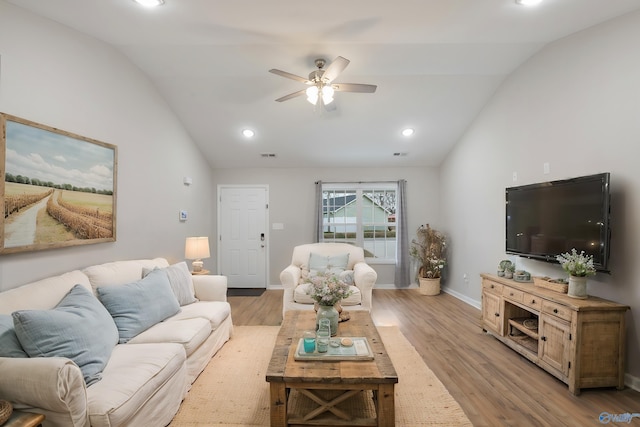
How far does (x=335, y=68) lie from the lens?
258 cm

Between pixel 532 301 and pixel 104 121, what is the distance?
4.29 meters

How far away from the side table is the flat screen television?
3591mm

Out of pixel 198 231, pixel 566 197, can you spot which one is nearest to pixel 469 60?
pixel 566 197

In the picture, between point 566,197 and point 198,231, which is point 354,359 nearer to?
point 566,197

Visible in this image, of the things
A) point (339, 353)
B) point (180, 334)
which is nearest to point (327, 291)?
point (339, 353)

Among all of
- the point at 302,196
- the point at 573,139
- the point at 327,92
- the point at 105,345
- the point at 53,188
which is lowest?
the point at 105,345

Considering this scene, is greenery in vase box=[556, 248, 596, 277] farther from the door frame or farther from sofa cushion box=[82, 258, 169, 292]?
the door frame

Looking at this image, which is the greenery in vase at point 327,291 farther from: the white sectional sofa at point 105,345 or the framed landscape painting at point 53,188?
the framed landscape painting at point 53,188

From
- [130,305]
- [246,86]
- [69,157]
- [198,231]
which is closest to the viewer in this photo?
[130,305]

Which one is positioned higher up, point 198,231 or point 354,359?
point 198,231

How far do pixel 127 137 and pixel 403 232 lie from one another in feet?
14.6

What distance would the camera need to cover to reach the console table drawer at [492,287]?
10.4 ft

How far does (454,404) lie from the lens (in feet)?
6.89

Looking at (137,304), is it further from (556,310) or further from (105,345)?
(556,310)
